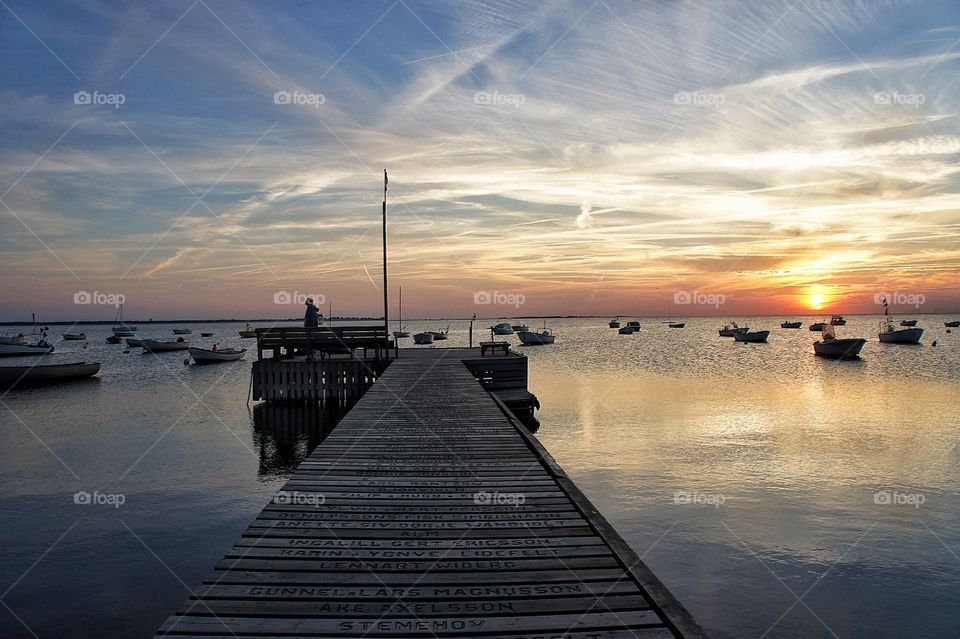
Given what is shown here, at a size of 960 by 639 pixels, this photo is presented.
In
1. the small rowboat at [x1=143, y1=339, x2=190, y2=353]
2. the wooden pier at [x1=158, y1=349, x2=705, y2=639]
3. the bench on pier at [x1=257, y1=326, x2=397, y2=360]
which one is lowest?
Result: the small rowboat at [x1=143, y1=339, x2=190, y2=353]

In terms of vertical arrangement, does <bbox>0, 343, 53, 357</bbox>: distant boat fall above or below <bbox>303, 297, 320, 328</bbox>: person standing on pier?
below

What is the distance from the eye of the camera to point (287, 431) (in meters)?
21.8

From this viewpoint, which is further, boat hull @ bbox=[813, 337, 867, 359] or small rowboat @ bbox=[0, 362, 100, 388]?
boat hull @ bbox=[813, 337, 867, 359]

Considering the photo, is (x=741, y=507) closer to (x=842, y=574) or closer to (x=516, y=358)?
(x=842, y=574)

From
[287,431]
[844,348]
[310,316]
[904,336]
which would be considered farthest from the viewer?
[904,336]

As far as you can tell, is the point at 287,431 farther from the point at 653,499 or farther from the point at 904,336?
the point at 904,336

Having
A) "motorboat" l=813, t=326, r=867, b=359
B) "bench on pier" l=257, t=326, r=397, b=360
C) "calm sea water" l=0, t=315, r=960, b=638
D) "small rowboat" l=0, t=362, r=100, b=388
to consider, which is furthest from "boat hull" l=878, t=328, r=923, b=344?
"small rowboat" l=0, t=362, r=100, b=388

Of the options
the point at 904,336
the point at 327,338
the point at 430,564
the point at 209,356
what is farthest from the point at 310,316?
the point at 904,336

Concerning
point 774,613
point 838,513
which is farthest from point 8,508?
point 838,513

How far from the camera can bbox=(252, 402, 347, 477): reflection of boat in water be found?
17719 millimetres

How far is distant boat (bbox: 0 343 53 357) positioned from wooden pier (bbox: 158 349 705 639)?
83.0 m

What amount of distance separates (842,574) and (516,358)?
1588 cm

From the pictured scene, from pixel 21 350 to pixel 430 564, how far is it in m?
90.0

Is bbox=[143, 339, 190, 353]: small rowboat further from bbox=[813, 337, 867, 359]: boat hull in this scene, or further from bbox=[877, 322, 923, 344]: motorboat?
bbox=[877, 322, 923, 344]: motorboat
